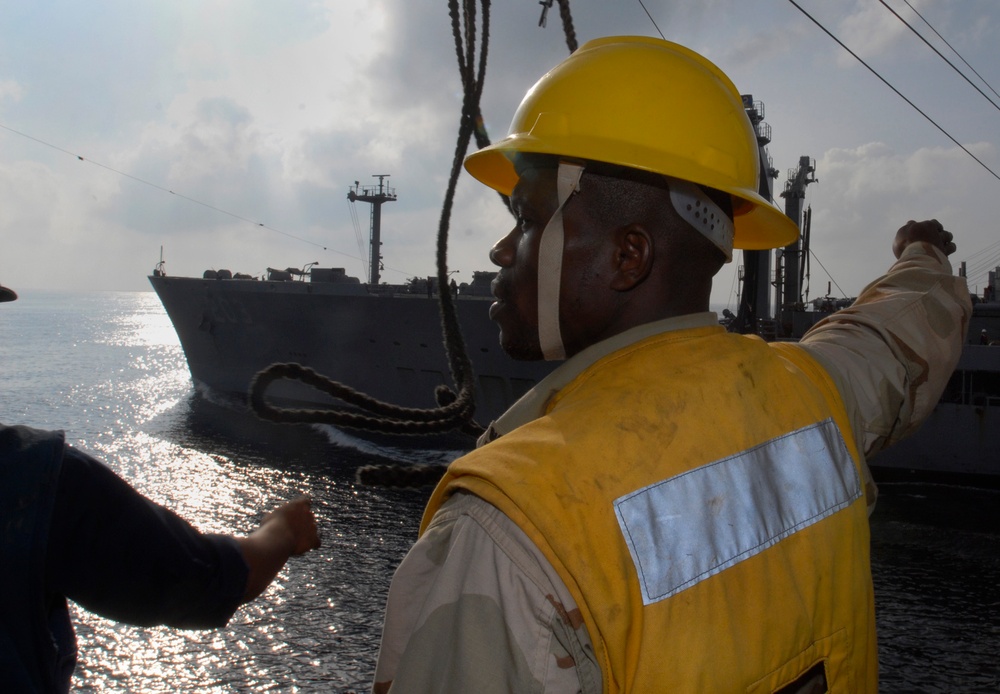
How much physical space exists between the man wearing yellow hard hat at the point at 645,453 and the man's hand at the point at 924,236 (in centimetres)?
58

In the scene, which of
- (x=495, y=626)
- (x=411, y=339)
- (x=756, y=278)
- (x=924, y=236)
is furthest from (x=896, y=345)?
(x=411, y=339)

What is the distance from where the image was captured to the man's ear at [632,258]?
1201mm

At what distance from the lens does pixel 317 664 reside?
780cm

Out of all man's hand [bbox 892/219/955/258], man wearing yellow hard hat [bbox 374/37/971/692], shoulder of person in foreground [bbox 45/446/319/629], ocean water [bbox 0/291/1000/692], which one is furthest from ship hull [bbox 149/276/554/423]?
man wearing yellow hard hat [bbox 374/37/971/692]

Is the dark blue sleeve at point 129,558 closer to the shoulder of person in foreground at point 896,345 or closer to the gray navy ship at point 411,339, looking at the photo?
the shoulder of person in foreground at point 896,345

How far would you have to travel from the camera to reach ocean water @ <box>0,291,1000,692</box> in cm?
776

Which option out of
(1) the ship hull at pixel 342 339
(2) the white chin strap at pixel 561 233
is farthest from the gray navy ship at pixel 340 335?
(2) the white chin strap at pixel 561 233

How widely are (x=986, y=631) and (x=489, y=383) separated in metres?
11.9

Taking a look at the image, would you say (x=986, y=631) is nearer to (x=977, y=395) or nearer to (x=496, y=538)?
(x=977, y=395)

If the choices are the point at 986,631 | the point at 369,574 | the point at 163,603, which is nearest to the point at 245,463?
the point at 369,574

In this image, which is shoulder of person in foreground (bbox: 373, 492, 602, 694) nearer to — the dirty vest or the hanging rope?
the dirty vest

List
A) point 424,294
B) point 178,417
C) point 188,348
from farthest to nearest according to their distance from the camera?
point 188,348, point 178,417, point 424,294

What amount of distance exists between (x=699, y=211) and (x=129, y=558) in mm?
1256

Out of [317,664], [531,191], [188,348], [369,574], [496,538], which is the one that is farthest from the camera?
[188,348]
